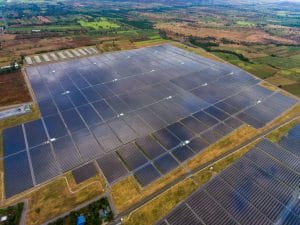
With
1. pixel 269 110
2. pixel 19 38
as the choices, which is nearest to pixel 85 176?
pixel 269 110

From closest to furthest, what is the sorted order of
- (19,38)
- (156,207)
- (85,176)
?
(156,207) → (85,176) → (19,38)

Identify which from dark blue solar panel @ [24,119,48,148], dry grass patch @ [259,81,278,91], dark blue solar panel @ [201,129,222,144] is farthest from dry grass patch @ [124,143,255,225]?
dry grass patch @ [259,81,278,91]

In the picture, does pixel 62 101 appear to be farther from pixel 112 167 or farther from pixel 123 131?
pixel 112 167

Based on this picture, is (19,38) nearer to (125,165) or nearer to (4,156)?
(4,156)

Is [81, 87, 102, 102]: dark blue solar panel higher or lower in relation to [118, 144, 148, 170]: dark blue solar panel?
higher

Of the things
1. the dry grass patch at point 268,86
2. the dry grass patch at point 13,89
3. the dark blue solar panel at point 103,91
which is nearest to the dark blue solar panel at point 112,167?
the dark blue solar panel at point 103,91

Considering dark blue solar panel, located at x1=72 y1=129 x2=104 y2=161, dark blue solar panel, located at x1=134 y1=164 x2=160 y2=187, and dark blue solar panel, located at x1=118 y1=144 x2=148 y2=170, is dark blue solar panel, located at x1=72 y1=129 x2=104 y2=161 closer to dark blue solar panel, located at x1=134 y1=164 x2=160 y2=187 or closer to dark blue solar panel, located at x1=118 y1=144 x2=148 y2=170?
dark blue solar panel, located at x1=118 y1=144 x2=148 y2=170
